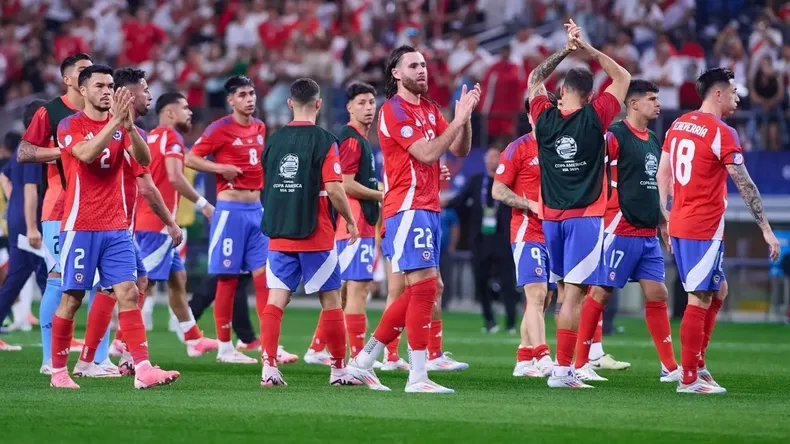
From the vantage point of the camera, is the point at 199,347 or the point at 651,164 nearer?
the point at 651,164

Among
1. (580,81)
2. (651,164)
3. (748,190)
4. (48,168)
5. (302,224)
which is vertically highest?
(580,81)

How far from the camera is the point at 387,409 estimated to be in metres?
8.89

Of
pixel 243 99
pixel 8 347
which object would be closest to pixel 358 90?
pixel 243 99

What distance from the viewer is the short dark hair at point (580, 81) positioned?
34.7 feet

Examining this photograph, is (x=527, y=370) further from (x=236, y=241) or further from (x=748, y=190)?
(x=236, y=241)

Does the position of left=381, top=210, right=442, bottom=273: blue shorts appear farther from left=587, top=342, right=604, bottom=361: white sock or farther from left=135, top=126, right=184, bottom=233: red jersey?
left=135, top=126, right=184, bottom=233: red jersey

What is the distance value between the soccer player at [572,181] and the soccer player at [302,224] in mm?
1655

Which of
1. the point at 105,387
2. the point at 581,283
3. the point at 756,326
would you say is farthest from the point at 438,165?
the point at 756,326

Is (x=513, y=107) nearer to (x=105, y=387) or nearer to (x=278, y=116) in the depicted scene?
(x=278, y=116)

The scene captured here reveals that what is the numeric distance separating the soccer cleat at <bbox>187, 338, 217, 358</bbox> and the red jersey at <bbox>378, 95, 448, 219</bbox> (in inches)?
171

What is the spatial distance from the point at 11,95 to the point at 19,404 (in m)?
21.2

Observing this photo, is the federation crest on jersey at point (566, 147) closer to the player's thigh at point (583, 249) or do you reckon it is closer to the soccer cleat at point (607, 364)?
the player's thigh at point (583, 249)

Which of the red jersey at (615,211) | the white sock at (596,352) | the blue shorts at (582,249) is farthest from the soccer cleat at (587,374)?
the red jersey at (615,211)

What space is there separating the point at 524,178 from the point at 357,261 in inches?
69.4
